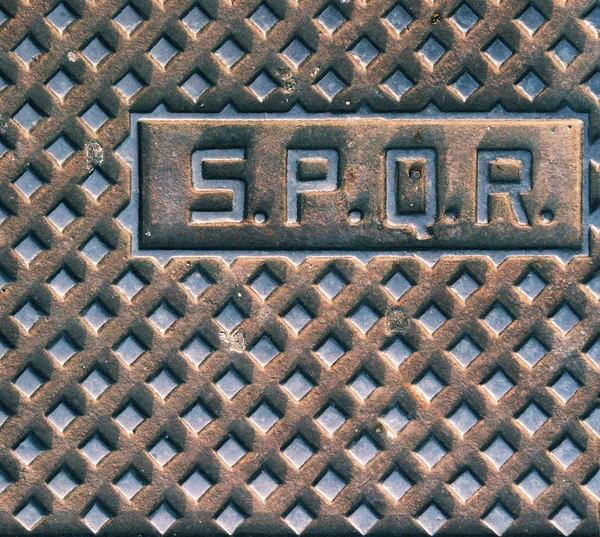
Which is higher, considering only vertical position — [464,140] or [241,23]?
[241,23]

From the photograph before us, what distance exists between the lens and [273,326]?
1.99 meters

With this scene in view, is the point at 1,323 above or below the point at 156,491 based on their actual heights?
above

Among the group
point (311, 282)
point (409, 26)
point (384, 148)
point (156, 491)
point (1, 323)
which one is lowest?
point (156, 491)

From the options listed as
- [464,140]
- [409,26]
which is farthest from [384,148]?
[409,26]

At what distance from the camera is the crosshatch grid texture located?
199 centimetres

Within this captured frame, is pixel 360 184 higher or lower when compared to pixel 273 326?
higher

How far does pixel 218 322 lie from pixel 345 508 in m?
0.64

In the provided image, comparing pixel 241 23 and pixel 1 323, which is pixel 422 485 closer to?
pixel 1 323

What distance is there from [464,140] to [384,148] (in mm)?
227

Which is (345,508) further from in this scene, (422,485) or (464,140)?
(464,140)

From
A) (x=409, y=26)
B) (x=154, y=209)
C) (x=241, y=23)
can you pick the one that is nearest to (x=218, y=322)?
(x=154, y=209)

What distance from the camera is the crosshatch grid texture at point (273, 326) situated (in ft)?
6.51

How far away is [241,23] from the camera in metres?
1.99

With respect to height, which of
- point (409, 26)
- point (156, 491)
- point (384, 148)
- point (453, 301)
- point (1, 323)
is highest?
point (1, 323)
